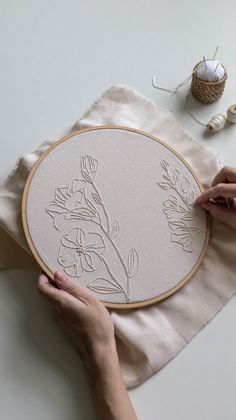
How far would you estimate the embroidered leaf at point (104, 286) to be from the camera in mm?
1000

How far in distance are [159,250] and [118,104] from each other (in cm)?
39

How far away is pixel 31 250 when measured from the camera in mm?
1013

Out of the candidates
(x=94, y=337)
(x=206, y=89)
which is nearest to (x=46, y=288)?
Result: (x=94, y=337)

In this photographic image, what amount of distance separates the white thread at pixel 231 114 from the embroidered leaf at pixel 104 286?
49cm

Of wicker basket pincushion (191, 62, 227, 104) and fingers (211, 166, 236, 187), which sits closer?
fingers (211, 166, 236, 187)

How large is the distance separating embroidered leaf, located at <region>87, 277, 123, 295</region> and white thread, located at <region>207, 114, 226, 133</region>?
1.45 ft

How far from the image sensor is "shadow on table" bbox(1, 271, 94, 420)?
953 mm

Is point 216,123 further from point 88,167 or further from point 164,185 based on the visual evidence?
point 88,167

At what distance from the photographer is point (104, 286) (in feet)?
3.29

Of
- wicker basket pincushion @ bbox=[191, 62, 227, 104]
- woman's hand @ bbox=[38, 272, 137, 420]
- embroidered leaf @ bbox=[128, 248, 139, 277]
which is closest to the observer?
woman's hand @ bbox=[38, 272, 137, 420]

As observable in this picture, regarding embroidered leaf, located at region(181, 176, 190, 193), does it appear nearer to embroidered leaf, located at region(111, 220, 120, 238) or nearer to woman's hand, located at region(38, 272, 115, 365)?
embroidered leaf, located at region(111, 220, 120, 238)

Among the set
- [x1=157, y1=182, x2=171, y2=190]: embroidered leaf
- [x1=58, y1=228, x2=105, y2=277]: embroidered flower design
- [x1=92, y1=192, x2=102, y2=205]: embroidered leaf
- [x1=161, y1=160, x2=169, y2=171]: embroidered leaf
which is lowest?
[x1=58, y1=228, x2=105, y2=277]: embroidered flower design

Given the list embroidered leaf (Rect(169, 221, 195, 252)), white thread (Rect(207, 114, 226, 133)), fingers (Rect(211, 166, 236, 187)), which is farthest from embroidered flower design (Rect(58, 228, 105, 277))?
white thread (Rect(207, 114, 226, 133))

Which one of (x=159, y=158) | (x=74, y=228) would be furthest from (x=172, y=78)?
(x=74, y=228)
